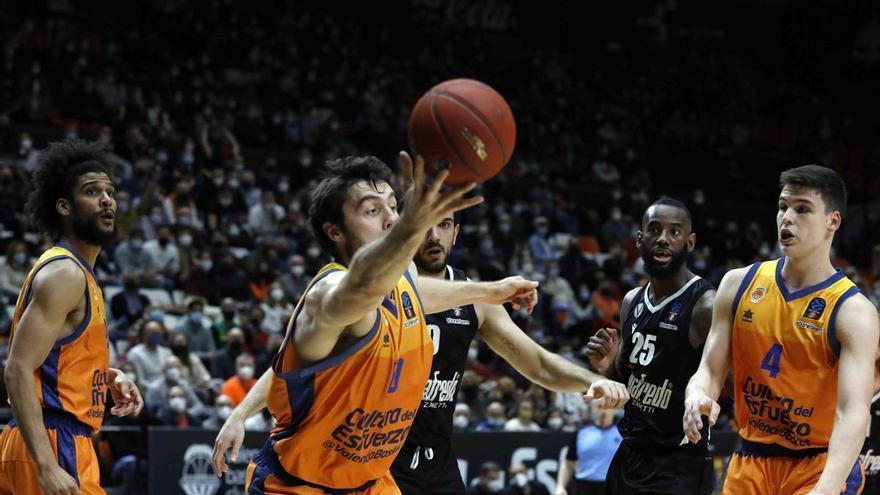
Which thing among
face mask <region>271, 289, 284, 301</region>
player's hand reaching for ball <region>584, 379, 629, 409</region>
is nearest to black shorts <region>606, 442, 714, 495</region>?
player's hand reaching for ball <region>584, 379, 629, 409</region>

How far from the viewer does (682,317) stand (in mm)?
6234

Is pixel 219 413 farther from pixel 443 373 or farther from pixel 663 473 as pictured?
pixel 663 473

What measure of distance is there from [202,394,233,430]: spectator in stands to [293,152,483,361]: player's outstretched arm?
7.58 meters

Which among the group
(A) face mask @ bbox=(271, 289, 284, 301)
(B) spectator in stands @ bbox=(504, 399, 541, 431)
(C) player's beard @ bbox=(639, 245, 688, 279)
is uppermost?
(C) player's beard @ bbox=(639, 245, 688, 279)

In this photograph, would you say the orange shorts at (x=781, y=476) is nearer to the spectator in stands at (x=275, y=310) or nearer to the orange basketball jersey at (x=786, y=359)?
the orange basketball jersey at (x=786, y=359)

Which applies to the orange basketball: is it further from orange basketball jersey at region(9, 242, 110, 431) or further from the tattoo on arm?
orange basketball jersey at region(9, 242, 110, 431)

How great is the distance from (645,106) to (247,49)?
36.5 ft

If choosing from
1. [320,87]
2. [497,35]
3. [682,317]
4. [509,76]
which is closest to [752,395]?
[682,317]

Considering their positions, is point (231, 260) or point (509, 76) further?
point (509, 76)

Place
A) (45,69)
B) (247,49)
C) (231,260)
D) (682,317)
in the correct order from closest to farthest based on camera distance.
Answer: (682,317), (231,260), (45,69), (247,49)

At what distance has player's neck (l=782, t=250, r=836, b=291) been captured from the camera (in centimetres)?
519

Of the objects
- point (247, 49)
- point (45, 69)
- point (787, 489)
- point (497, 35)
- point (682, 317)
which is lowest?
point (787, 489)

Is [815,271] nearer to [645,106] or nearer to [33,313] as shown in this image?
[33,313]

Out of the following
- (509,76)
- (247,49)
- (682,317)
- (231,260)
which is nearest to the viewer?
(682,317)
